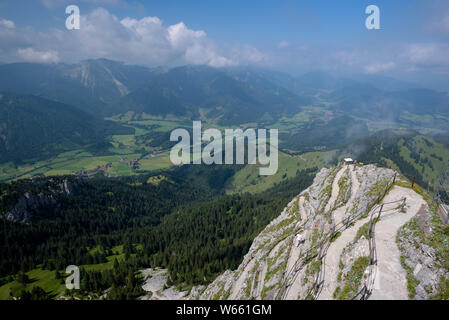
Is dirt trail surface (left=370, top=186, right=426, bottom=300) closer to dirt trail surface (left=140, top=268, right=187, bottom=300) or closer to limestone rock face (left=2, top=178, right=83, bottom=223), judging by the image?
dirt trail surface (left=140, top=268, right=187, bottom=300)

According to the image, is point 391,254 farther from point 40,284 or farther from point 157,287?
point 40,284

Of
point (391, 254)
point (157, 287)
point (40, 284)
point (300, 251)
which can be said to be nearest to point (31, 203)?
point (40, 284)

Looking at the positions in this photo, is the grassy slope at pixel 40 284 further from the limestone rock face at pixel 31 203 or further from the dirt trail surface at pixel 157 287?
the limestone rock face at pixel 31 203

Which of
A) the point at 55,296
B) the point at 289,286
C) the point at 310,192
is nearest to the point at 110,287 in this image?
the point at 55,296

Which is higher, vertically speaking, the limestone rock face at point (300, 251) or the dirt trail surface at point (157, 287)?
the limestone rock face at point (300, 251)

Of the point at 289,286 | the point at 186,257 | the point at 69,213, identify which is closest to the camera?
the point at 289,286

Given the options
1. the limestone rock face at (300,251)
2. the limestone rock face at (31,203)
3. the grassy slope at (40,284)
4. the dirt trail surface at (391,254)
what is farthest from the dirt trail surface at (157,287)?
the limestone rock face at (31,203)

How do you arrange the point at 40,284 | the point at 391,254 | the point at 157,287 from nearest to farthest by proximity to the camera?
the point at 391,254 < the point at 157,287 < the point at 40,284
